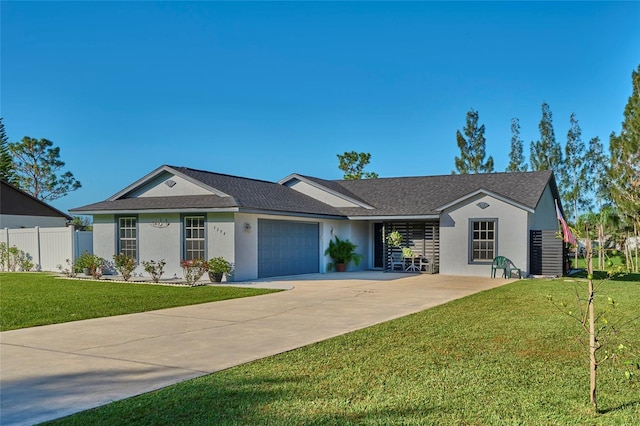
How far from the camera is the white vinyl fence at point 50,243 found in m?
22.4

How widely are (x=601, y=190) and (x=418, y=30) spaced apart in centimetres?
3379

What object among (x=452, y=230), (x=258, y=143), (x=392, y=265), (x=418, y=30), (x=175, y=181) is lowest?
(x=392, y=265)

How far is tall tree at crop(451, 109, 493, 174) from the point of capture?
50.4 meters

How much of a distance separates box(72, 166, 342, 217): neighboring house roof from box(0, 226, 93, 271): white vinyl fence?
1.77 metres

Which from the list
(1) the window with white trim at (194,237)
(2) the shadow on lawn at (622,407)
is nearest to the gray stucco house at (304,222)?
(1) the window with white trim at (194,237)

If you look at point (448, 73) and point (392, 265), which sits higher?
point (448, 73)

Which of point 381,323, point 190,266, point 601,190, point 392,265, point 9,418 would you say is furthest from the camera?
point 601,190

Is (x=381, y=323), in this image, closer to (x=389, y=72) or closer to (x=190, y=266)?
(x=190, y=266)

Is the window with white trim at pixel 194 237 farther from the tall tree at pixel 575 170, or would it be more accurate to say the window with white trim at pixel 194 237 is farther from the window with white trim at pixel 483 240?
the tall tree at pixel 575 170

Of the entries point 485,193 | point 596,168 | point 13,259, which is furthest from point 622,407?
point 596,168

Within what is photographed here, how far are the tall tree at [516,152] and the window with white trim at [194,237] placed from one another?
3965 cm

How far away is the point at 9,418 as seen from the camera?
467cm

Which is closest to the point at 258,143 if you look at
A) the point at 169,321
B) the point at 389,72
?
the point at 389,72

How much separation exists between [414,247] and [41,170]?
138ft
